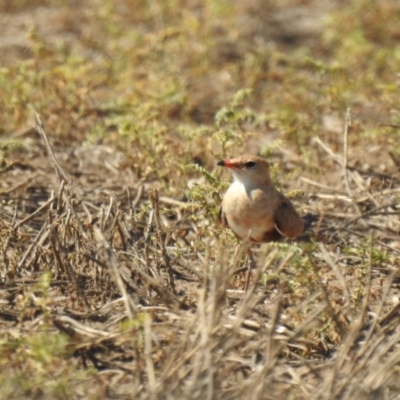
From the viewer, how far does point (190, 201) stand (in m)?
7.22

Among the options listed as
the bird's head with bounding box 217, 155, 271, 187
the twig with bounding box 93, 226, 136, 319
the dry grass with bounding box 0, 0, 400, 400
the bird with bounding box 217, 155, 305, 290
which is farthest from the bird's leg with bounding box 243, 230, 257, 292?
the twig with bounding box 93, 226, 136, 319

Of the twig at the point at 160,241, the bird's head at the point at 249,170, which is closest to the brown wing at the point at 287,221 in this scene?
the bird's head at the point at 249,170

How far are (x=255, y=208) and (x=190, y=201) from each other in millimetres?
1158

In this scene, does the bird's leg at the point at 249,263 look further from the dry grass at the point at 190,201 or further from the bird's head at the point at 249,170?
the bird's head at the point at 249,170

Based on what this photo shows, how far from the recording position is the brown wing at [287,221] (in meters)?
6.17

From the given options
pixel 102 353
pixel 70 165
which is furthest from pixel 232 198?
pixel 70 165

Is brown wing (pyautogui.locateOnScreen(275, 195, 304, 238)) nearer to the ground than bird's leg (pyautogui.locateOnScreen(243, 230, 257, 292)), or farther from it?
farther from it

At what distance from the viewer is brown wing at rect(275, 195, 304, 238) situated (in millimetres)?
6168

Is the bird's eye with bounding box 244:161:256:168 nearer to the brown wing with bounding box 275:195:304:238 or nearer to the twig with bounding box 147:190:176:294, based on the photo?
the brown wing with bounding box 275:195:304:238

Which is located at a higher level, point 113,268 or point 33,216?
point 113,268

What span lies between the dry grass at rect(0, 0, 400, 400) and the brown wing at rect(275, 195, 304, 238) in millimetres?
225

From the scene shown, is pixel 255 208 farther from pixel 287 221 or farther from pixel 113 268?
pixel 113 268

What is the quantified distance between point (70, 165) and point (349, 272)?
2745 mm

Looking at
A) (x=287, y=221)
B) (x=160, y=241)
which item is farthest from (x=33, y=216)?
(x=287, y=221)
